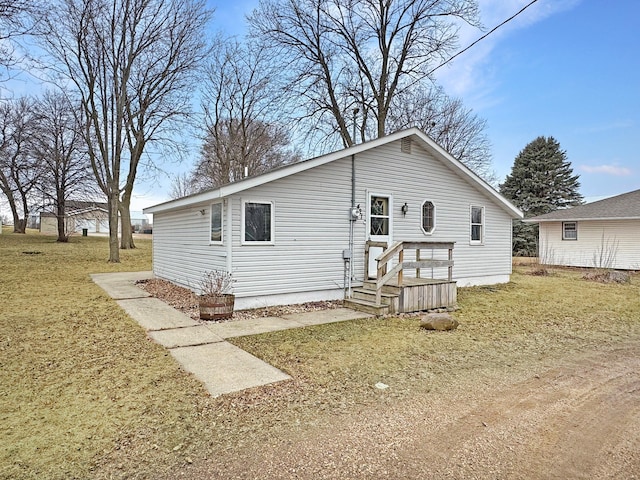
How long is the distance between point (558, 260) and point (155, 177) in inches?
870

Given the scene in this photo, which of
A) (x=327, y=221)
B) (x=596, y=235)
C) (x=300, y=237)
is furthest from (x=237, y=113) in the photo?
(x=596, y=235)

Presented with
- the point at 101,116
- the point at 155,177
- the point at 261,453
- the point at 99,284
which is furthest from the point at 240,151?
the point at 261,453

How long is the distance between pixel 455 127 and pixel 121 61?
20218 mm

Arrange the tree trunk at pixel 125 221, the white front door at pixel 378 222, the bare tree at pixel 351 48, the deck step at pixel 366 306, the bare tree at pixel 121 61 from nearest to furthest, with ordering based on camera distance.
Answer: the deck step at pixel 366 306
the white front door at pixel 378 222
the bare tree at pixel 121 61
the bare tree at pixel 351 48
the tree trunk at pixel 125 221

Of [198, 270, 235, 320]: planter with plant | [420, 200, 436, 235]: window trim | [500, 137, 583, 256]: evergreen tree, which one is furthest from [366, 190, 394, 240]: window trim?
[500, 137, 583, 256]: evergreen tree

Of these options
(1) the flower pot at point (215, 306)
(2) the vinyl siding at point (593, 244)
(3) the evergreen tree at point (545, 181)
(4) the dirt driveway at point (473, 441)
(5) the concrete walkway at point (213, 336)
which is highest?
(3) the evergreen tree at point (545, 181)

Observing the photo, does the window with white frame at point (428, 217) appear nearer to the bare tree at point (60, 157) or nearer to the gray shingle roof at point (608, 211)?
the gray shingle roof at point (608, 211)

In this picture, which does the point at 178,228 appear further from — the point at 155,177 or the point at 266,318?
the point at 155,177

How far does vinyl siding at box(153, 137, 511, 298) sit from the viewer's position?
798 centimetres

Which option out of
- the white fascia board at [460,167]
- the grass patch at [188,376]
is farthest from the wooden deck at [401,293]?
the white fascia board at [460,167]

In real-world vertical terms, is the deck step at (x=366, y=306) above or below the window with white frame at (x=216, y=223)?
below

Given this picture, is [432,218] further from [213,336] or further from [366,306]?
[213,336]

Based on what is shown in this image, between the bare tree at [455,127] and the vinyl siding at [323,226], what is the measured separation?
1444cm

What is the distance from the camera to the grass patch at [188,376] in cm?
279
